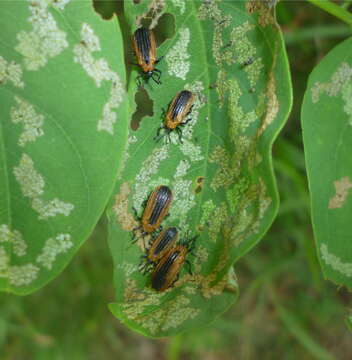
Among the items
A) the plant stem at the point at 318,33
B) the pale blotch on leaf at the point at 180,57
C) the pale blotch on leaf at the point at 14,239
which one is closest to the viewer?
the pale blotch on leaf at the point at 14,239

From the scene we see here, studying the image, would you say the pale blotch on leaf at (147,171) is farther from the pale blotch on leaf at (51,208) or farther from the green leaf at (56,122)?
the pale blotch on leaf at (51,208)

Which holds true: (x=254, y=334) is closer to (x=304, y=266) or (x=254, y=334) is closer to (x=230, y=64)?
(x=304, y=266)

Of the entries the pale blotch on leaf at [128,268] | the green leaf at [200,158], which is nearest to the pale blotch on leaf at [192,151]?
the green leaf at [200,158]

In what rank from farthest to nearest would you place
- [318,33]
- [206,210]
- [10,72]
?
[318,33] → [206,210] → [10,72]

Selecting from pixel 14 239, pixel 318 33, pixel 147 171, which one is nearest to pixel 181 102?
pixel 147 171

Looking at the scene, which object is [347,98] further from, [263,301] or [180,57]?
[263,301]

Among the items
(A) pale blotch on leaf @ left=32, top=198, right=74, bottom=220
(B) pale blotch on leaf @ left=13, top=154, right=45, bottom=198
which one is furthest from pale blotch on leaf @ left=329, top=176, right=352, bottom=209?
(B) pale blotch on leaf @ left=13, top=154, right=45, bottom=198

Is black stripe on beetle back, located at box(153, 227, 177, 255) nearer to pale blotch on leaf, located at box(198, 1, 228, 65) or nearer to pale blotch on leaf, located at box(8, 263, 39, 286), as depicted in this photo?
pale blotch on leaf, located at box(8, 263, 39, 286)
